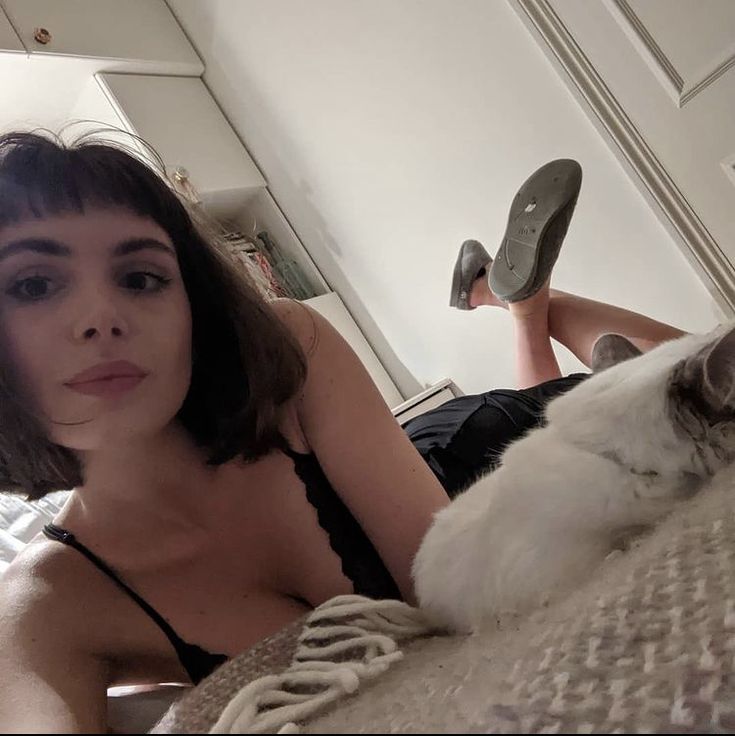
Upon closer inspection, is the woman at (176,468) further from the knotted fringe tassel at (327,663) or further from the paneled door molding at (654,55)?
the paneled door molding at (654,55)

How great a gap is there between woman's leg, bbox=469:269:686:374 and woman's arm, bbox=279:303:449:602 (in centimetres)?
53

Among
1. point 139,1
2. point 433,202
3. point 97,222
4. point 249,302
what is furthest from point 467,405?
point 139,1

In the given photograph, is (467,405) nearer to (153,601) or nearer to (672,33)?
(153,601)

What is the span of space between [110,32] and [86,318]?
1.94 meters

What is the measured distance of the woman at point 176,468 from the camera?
1.65ft

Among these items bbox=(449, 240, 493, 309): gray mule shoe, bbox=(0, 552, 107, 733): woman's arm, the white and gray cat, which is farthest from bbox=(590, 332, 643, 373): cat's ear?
bbox=(449, 240, 493, 309): gray mule shoe

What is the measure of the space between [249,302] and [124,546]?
29 centimetres

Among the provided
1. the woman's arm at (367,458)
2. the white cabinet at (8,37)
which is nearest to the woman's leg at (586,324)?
the woman's arm at (367,458)

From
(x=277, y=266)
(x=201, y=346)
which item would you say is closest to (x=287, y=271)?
(x=277, y=266)

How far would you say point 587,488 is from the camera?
1.56ft

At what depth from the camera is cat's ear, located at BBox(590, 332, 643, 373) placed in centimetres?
72

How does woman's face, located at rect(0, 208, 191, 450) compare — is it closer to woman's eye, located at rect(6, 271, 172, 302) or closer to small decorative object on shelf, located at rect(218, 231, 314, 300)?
woman's eye, located at rect(6, 271, 172, 302)

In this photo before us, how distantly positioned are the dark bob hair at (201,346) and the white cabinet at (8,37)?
4.40 ft

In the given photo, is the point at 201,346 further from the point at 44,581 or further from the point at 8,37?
the point at 8,37
